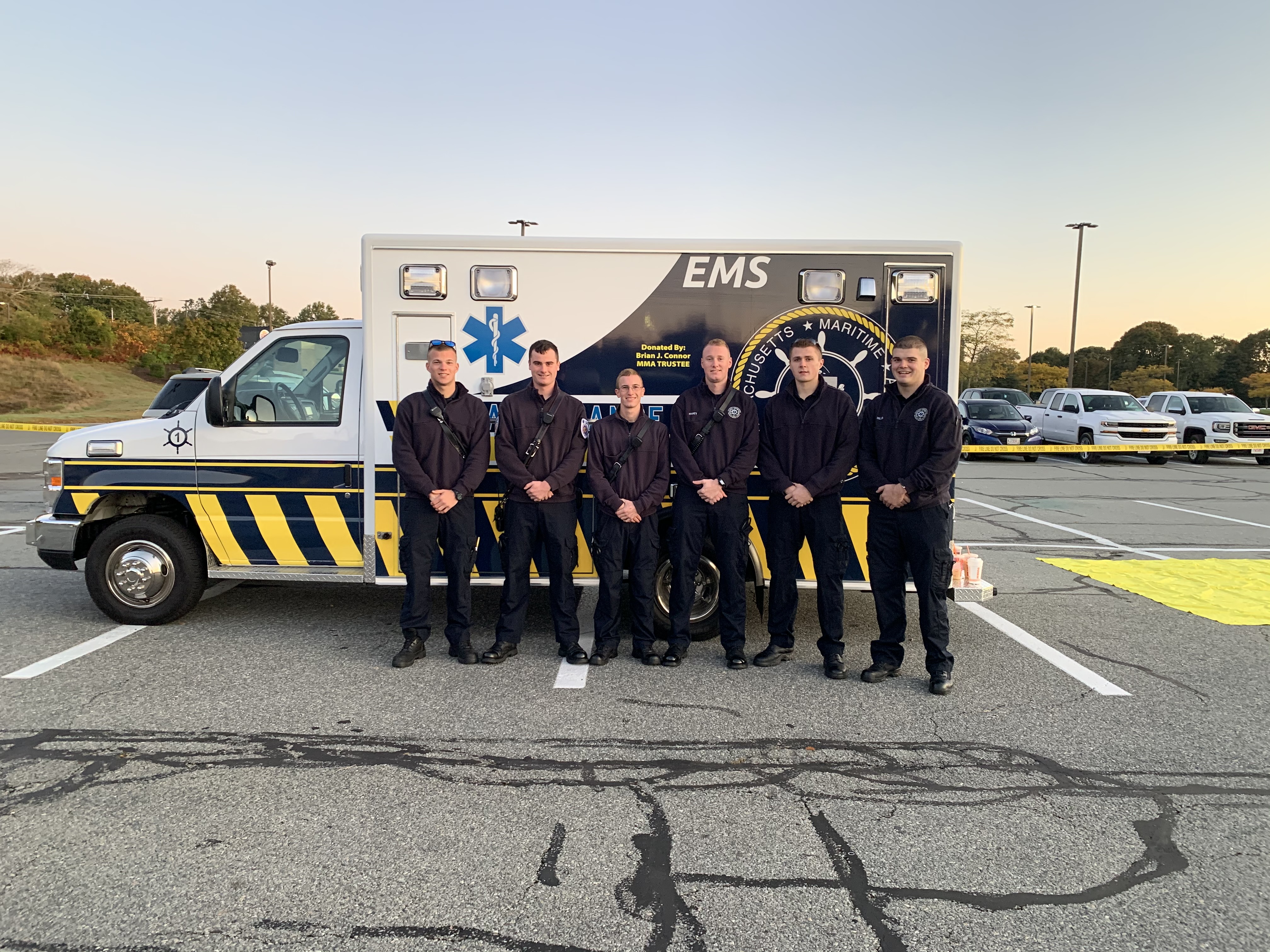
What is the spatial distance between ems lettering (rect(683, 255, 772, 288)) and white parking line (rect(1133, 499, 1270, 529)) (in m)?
9.41

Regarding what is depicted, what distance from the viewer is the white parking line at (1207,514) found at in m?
11.4

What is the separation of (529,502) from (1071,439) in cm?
2157

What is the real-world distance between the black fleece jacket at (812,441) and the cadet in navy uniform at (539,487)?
3.87 feet

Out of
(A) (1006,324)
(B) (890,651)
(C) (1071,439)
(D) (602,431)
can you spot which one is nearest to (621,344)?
(D) (602,431)

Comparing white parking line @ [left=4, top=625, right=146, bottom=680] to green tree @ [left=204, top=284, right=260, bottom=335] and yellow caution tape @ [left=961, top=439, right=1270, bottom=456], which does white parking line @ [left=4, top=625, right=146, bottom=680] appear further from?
green tree @ [left=204, top=284, right=260, bottom=335]

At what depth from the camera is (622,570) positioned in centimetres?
536

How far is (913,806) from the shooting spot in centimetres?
352

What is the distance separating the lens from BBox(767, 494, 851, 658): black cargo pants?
203 inches

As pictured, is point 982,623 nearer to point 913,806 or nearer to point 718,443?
point 718,443

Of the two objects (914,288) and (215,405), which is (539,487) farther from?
(914,288)

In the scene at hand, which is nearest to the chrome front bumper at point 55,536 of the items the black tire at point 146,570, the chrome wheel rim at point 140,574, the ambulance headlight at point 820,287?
the black tire at point 146,570

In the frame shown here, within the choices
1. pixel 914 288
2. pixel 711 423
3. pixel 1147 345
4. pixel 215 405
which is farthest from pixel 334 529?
pixel 1147 345

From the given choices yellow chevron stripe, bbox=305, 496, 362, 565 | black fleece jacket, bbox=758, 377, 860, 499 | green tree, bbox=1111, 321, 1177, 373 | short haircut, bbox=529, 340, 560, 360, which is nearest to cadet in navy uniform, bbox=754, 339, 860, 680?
black fleece jacket, bbox=758, 377, 860, 499

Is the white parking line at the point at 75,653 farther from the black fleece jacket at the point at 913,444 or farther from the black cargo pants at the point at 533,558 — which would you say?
the black fleece jacket at the point at 913,444
